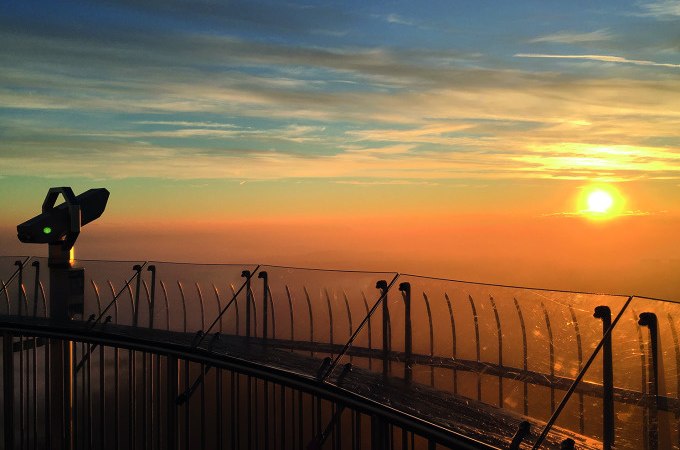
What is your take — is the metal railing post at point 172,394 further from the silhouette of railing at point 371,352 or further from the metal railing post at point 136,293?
the metal railing post at point 136,293

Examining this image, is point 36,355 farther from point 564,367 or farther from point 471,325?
point 564,367

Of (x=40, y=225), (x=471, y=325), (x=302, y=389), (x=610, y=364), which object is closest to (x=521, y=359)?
(x=471, y=325)

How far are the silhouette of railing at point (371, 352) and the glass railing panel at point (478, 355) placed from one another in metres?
0.02

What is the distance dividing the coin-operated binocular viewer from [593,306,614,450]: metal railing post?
10624 millimetres

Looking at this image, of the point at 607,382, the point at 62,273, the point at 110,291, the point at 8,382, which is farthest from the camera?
the point at 8,382

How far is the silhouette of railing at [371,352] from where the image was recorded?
6449 mm

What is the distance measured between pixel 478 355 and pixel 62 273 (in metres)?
9.35

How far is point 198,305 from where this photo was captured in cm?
1293

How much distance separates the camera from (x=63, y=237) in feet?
51.2

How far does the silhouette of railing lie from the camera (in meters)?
6.45

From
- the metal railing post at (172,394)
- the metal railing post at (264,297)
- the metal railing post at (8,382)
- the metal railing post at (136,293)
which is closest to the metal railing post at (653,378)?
the metal railing post at (264,297)

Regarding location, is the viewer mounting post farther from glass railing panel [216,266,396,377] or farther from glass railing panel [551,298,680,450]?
glass railing panel [551,298,680,450]

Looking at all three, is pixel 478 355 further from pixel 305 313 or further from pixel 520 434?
pixel 305 313

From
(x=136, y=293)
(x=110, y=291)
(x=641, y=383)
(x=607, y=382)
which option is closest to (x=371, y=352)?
(x=607, y=382)
